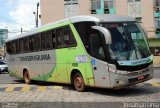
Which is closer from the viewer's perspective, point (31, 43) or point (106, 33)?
point (106, 33)

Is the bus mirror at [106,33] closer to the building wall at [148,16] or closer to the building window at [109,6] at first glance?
the building wall at [148,16]

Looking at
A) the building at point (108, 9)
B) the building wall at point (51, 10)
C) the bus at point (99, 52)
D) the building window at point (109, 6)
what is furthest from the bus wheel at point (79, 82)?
the building wall at point (51, 10)

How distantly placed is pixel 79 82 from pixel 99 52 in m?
1.99

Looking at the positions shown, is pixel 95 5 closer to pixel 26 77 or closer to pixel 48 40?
pixel 26 77

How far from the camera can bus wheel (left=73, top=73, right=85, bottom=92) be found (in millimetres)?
16312

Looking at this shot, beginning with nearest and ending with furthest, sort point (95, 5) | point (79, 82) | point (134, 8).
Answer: point (79, 82) → point (134, 8) → point (95, 5)

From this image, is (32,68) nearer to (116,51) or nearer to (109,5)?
(116,51)

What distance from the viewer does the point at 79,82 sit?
16.5 m

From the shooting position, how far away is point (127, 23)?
614 inches

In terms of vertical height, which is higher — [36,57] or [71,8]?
[71,8]

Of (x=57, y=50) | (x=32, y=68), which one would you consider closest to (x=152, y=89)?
(x=57, y=50)

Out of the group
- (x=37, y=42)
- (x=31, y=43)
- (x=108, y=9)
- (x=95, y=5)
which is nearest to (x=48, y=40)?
(x=37, y=42)

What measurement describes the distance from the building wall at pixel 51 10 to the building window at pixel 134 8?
1013cm

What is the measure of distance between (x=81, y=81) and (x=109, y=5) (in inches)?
1806
